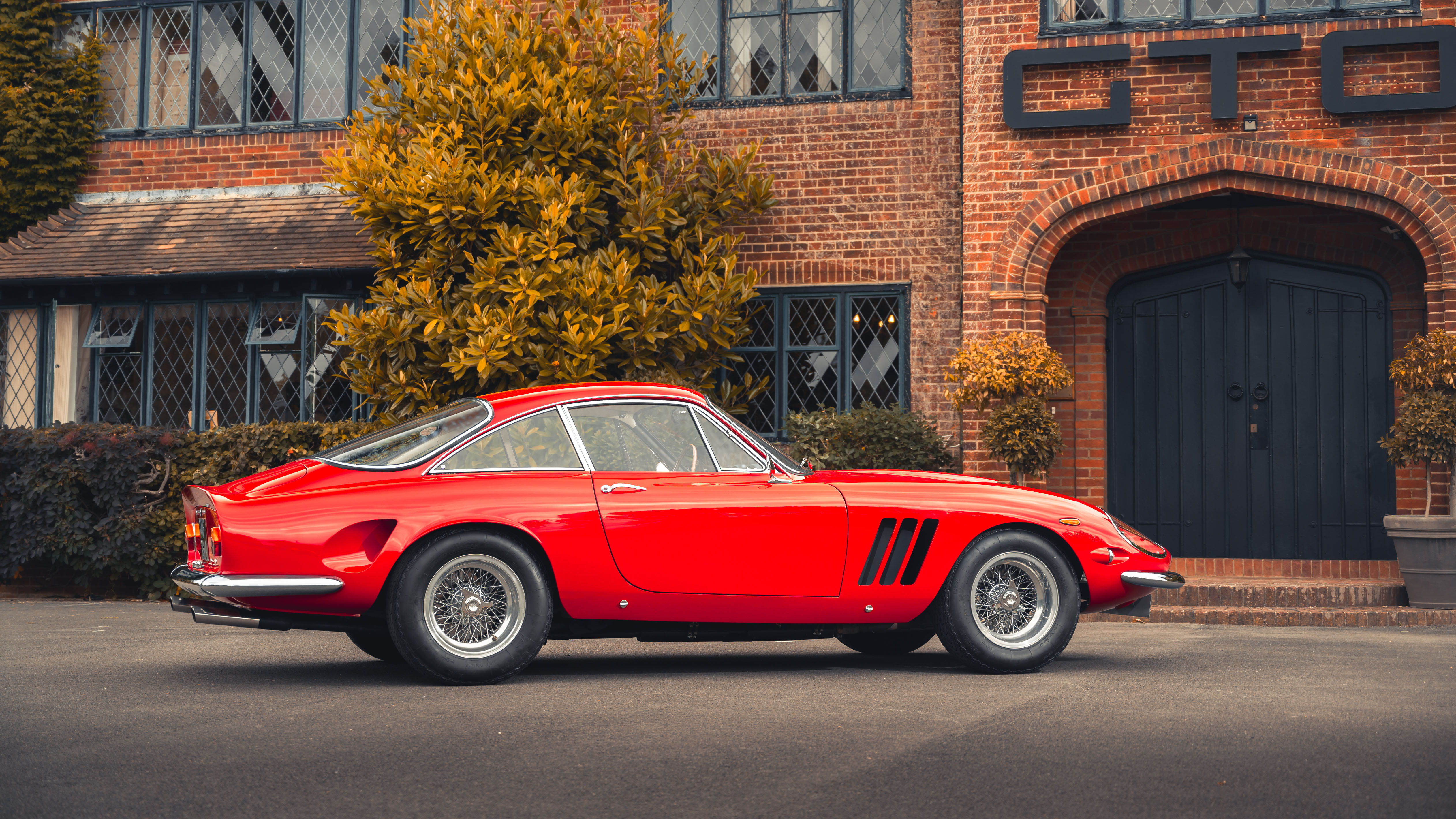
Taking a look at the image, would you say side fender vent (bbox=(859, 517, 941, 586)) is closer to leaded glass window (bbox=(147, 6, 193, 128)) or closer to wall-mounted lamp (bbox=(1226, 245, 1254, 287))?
wall-mounted lamp (bbox=(1226, 245, 1254, 287))

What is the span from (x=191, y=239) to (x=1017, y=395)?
8880mm

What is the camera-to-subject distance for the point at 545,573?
20.3 ft

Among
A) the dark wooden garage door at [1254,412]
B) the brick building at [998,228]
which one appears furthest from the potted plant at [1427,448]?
the dark wooden garage door at [1254,412]

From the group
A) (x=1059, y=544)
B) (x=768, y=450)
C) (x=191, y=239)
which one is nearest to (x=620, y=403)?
(x=768, y=450)

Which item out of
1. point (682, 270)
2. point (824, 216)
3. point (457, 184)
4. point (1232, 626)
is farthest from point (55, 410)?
point (1232, 626)

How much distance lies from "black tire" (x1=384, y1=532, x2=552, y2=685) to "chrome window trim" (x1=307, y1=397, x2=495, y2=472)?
0.42m

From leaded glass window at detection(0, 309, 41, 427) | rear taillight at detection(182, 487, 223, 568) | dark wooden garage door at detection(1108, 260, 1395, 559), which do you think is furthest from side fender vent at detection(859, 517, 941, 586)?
leaded glass window at detection(0, 309, 41, 427)

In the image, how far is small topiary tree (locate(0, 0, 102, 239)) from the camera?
1472 cm

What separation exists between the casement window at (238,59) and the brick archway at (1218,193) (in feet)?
23.4

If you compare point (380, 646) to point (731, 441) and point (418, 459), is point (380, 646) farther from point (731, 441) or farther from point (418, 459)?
point (731, 441)

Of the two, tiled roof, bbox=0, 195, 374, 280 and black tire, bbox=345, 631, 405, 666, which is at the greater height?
tiled roof, bbox=0, 195, 374, 280

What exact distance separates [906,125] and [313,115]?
258 inches

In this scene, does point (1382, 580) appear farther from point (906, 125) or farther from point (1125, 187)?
point (906, 125)

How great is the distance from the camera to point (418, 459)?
6.25 metres
